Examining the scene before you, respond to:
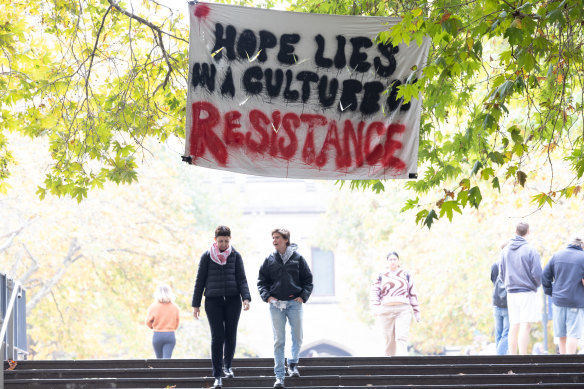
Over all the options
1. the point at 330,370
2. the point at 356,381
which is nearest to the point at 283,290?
the point at 356,381

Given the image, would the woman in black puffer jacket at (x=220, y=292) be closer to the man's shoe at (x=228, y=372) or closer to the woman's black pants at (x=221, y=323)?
the woman's black pants at (x=221, y=323)

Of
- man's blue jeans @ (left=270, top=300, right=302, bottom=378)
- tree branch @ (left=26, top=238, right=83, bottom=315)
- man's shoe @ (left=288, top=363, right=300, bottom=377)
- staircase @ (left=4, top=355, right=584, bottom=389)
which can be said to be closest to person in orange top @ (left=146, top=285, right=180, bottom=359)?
staircase @ (left=4, top=355, right=584, bottom=389)

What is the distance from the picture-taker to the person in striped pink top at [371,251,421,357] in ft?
45.0

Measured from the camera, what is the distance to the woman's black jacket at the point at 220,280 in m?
10.6

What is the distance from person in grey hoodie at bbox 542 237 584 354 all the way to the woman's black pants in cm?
455

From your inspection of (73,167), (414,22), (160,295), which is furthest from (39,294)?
(414,22)

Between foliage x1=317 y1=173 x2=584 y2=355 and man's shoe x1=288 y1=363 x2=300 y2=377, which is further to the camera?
foliage x1=317 y1=173 x2=584 y2=355

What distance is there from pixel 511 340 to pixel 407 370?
92.2 inches

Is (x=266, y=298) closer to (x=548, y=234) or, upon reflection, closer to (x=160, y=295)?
(x=160, y=295)

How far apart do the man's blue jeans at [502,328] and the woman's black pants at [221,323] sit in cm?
→ 464

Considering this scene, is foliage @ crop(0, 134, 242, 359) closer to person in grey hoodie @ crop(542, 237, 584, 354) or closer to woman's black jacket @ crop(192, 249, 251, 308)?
woman's black jacket @ crop(192, 249, 251, 308)

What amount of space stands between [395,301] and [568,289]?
95.3 inches

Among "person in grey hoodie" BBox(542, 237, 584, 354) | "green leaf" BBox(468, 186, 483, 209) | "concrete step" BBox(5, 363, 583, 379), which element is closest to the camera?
"green leaf" BBox(468, 186, 483, 209)

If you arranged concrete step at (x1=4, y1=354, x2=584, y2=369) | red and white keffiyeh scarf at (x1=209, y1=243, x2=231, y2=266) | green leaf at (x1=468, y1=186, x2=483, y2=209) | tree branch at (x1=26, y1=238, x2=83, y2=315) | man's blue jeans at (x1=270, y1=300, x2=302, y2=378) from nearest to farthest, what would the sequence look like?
green leaf at (x1=468, y1=186, x2=483, y2=209), man's blue jeans at (x1=270, y1=300, x2=302, y2=378), red and white keffiyeh scarf at (x1=209, y1=243, x2=231, y2=266), concrete step at (x1=4, y1=354, x2=584, y2=369), tree branch at (x1=26, y1=238, x2=83, y2=315)
